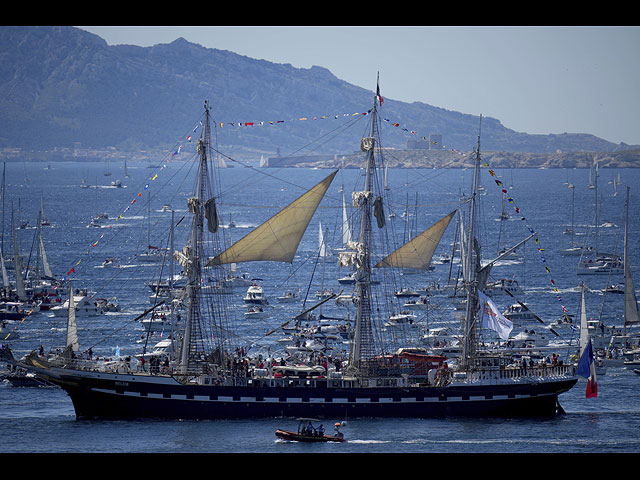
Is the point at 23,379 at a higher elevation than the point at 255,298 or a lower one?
lower

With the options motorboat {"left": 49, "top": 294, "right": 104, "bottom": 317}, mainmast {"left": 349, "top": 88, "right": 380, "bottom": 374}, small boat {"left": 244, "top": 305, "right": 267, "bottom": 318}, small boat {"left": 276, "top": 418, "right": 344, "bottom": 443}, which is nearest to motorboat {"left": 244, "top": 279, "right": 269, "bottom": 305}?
small boat {"left": 244, "top": 305, "right": 267, "bottom": 318}

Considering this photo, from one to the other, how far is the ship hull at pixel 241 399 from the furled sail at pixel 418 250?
760 cm

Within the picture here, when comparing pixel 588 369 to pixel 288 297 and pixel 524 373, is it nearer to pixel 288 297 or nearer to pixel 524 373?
pixel 524 373

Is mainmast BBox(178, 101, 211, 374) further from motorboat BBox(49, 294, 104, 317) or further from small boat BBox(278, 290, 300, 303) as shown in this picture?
small boat BBox(278, 290, 300, 303)

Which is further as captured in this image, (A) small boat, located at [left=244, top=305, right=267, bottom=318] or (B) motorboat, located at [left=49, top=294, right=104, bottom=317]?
(A) small boat, located at [left=244, top=305, right=267, bottom=318]

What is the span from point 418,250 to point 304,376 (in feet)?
32.1

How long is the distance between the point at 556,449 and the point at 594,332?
2369cm

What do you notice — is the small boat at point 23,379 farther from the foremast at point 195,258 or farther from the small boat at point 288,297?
the small boat at point 288,297

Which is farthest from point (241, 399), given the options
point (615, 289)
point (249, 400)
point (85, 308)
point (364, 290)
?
point (615, 289)

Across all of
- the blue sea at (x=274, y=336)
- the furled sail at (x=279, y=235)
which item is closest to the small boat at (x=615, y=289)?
the blue sea at (x=274, y=336)

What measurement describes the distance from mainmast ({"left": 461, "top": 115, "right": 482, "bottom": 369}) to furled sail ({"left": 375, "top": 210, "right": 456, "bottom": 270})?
10.1ft

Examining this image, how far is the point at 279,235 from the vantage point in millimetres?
47312

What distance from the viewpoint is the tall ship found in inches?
1754
